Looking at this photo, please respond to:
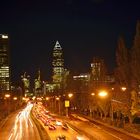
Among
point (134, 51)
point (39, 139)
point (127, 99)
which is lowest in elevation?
point (39, 139)

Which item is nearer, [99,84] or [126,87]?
[126,87]

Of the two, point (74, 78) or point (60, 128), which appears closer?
point (60, 128)

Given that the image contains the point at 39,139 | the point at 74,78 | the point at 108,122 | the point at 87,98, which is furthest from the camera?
the point at 74,78

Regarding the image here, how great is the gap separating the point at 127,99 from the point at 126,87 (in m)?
1.96

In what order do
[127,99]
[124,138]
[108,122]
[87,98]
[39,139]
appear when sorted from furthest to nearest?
[87,98]
[108,122]
[127,99]
[39,139]
[124,138]

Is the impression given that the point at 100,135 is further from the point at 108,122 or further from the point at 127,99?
the point at 108,122

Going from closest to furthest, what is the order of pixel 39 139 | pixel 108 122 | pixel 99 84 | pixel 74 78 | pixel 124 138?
pixel 124 138, pixel 39 139, pixel 108 122, pixel 99 84, pixel 74 78

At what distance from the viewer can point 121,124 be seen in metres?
78.0

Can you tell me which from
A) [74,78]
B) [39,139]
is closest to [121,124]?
[39,139]

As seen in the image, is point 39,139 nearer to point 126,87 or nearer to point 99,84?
point 126,87

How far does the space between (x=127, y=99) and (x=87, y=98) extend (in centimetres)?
4729

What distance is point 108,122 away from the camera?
8738 centimetres

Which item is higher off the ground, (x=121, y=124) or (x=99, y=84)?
(x=99, y=84)

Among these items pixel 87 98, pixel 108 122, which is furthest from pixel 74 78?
pixel 108 122
